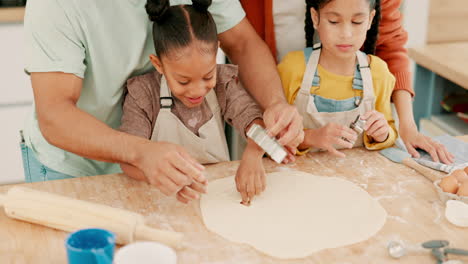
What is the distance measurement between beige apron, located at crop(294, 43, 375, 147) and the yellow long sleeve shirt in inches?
0.8

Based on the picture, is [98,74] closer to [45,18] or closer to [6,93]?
[45,18]

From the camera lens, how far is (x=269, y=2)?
1596 mm

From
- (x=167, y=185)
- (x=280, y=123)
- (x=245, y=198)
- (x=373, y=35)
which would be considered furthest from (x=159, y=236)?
(x=373, y=35)

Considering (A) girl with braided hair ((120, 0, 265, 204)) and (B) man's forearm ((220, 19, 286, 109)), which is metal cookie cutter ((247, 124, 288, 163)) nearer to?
(A) girl with braided hair ((120, 0, 265, 204))

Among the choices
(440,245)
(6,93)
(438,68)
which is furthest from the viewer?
(6,93)

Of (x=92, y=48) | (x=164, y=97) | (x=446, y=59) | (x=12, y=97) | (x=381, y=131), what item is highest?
(x=92, y=48)

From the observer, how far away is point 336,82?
4.88 ft

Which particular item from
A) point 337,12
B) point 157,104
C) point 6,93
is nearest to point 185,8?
point 157,104

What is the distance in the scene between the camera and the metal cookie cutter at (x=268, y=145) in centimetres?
107

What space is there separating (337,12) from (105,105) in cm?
65

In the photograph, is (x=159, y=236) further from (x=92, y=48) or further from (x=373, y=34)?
(x=373, y=34)

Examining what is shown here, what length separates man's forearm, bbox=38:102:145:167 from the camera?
1.15 meters

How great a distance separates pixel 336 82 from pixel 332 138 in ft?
0.78

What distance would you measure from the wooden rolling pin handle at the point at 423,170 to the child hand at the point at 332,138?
0.16m
